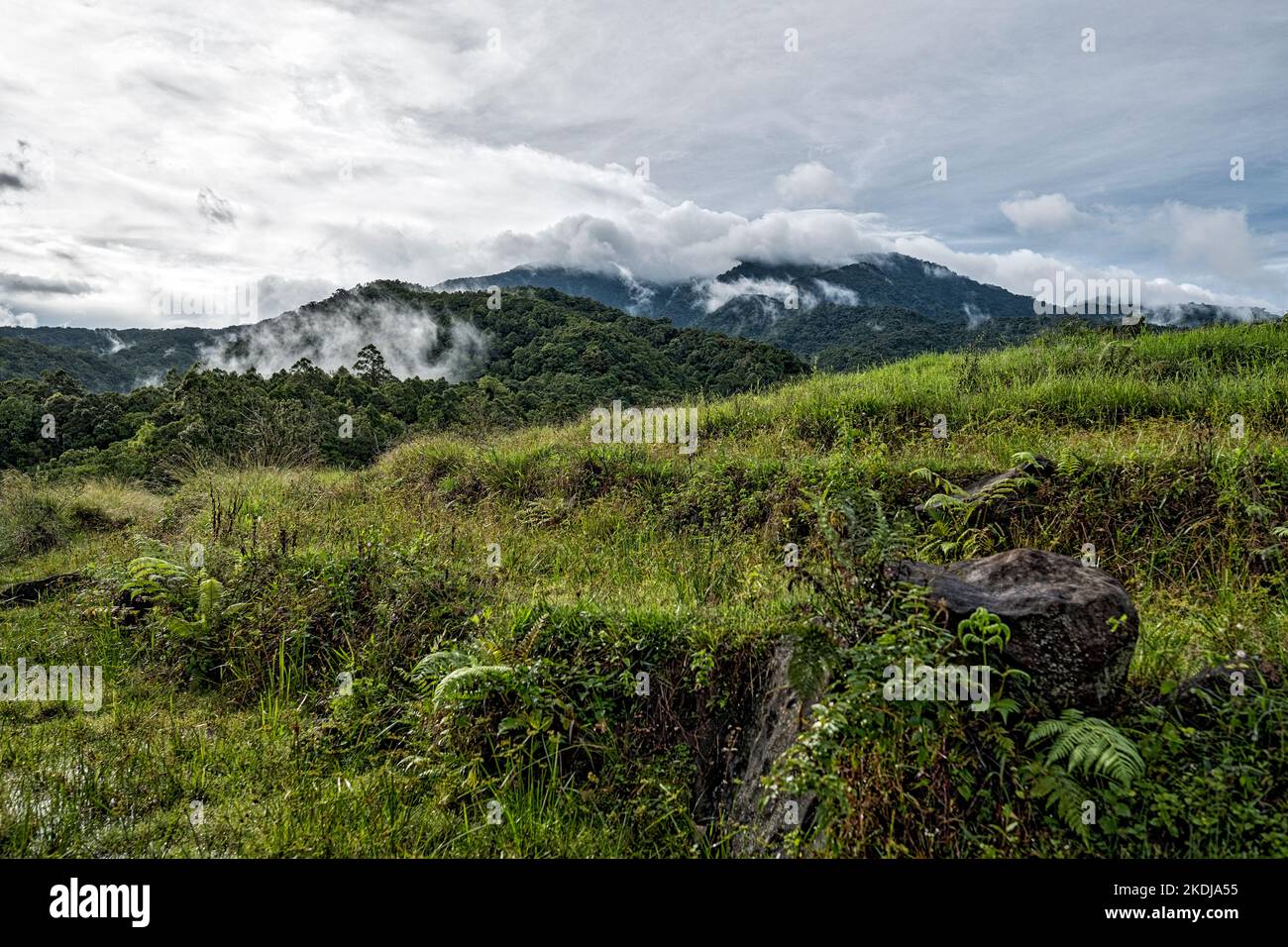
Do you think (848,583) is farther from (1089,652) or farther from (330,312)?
(330,312)

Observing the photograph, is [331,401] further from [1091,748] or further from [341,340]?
[341,340]

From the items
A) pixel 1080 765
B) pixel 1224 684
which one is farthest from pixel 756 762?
pixel 1224 684

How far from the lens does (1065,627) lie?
3254 mm

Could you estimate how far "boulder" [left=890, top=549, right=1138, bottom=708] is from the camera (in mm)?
3189

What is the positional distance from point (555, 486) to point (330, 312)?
9756 centimetres

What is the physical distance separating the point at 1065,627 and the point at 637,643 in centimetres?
253

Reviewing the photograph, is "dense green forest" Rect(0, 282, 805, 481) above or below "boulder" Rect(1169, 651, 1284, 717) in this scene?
above
